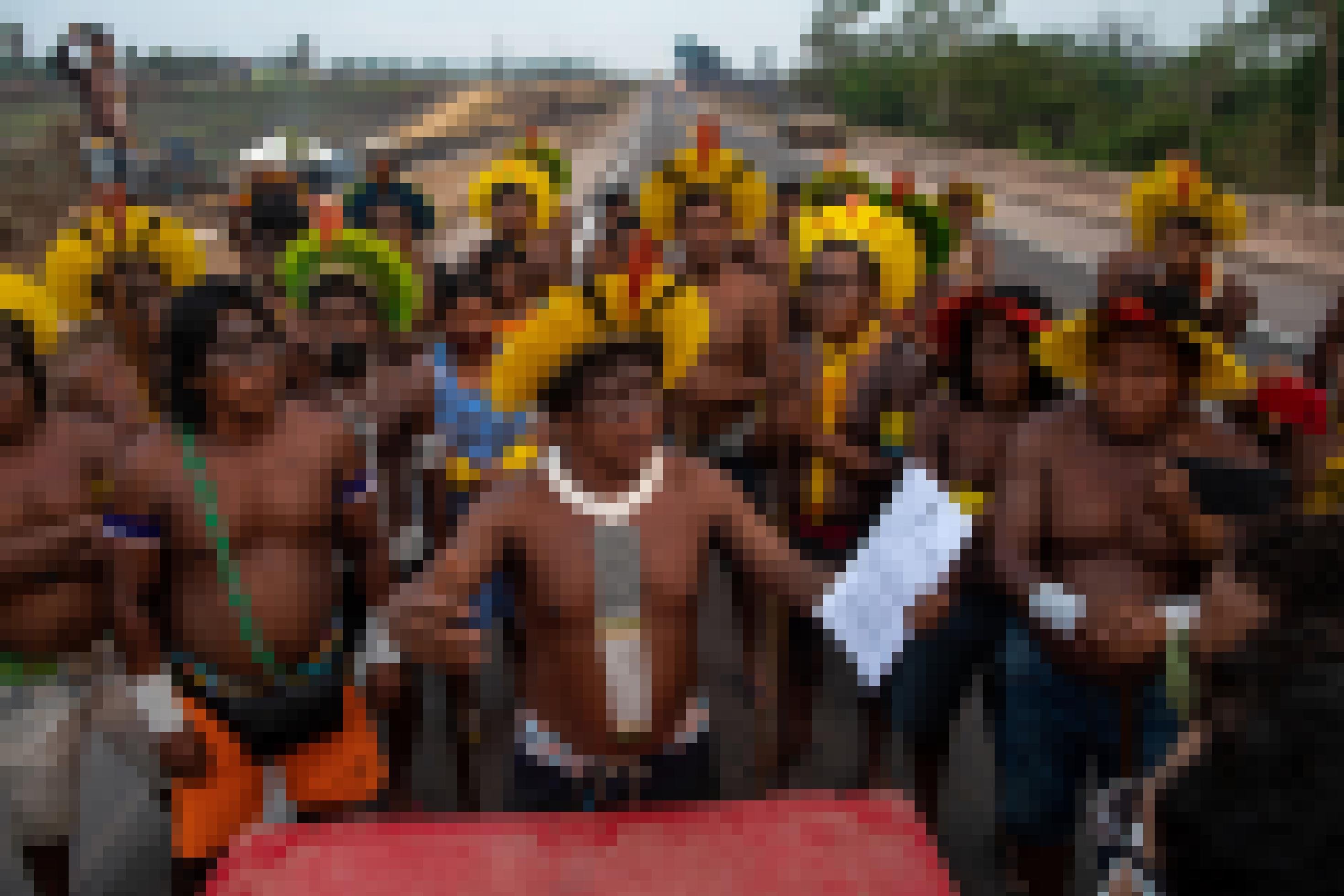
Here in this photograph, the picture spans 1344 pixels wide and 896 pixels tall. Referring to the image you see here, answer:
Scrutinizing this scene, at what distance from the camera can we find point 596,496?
235cm

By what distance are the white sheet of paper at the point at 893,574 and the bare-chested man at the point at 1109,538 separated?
0.67 metres

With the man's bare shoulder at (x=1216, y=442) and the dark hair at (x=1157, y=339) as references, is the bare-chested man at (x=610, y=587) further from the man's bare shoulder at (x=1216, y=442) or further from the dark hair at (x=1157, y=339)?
the man's bare shoulder at (x=1216, y=442)

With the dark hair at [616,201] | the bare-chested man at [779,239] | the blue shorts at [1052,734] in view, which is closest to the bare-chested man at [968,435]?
the blue shorts at [1052,734]

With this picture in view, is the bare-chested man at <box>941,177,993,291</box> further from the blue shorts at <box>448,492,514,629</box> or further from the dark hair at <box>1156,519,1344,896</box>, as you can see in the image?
the dark hair at <box>1156,519,1344,896</box>

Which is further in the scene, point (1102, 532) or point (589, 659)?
point (1102, 532)

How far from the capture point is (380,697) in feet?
9.36

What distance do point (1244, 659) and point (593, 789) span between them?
1.45 metres

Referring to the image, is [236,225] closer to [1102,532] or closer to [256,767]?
[256,767]

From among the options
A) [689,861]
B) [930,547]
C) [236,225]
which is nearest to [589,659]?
[689,861]

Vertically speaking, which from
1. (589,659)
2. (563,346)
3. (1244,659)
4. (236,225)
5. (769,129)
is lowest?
(589,659)

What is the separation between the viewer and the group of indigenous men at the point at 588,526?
2338mm

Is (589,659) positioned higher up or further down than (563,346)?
further down

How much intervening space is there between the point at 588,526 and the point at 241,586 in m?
1.05

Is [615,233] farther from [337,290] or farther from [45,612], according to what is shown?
[45,612]
